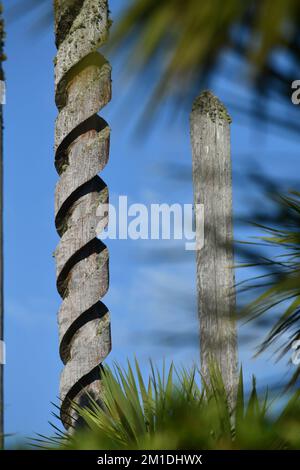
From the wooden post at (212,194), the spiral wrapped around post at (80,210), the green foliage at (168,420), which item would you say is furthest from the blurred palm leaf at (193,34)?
the spiral wrapped around post at (80,210)

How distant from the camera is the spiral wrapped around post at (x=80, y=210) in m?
4.66

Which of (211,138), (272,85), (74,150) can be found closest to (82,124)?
(74,150)

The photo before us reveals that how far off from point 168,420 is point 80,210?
6.20ft

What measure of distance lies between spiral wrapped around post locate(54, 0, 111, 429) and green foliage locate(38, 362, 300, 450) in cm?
56

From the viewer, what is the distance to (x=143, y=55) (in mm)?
1269

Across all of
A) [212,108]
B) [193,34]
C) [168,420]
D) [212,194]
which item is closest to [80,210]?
[212,194]

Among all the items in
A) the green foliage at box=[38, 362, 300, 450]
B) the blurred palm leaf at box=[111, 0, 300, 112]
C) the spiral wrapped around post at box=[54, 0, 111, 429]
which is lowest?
the green foliage at box=[38, 362, 300, 450]

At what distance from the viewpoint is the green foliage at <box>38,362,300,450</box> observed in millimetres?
2643

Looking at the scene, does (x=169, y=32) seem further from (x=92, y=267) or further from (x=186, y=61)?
(x=92, y=267)

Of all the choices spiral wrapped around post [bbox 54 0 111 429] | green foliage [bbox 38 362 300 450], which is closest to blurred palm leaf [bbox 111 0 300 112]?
green foliage [bbox 38 362 300 450]

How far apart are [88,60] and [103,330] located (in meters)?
3.29

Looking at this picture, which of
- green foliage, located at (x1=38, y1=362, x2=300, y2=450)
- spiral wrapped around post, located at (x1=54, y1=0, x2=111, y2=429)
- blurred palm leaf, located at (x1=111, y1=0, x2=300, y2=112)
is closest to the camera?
blurred palm leaf, located at (x1=111, y1=0, x2=300, y2=112)

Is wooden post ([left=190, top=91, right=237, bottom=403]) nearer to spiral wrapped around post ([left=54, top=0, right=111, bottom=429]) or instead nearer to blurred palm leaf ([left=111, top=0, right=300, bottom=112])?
spiral wrapped around post ([left=54, top=0, right=111, bottom=429])

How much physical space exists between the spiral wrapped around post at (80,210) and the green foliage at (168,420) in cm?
56
